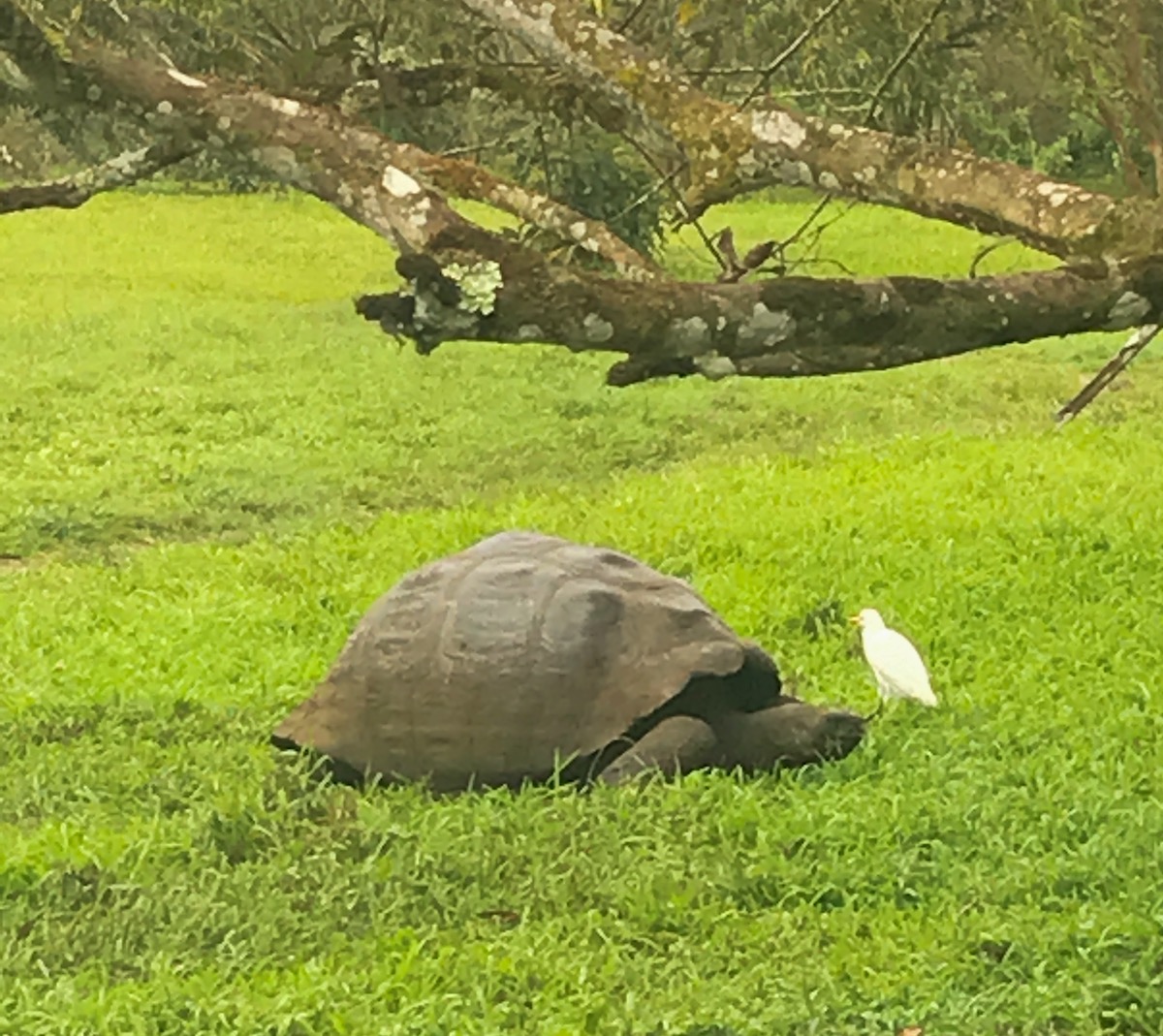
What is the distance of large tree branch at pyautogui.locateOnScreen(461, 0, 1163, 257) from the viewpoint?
328cm

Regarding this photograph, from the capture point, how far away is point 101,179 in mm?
4227

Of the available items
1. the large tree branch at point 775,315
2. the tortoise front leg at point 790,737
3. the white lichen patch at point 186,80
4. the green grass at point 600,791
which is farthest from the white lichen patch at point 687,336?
the tortoise front leg at point 790,737

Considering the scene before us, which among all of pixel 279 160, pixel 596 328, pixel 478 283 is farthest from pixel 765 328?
pixel 279 160

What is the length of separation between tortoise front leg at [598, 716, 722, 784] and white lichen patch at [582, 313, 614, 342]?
208 centimetres

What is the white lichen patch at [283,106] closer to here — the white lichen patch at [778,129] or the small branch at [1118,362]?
the white lichen patch at [778,129]

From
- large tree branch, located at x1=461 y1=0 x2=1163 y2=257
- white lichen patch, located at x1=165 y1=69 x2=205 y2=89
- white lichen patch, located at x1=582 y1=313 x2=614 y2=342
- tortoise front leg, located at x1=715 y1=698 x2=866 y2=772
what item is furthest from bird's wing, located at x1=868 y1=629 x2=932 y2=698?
white lichen patch, located at x1=582 y1=313 x2=614 y2=342

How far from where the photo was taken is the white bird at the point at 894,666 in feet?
16.7

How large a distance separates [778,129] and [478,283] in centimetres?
134

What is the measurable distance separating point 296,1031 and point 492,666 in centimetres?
152

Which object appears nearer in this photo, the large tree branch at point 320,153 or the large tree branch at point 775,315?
the large tree branch at point 775,315

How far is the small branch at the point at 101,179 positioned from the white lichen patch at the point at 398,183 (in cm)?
69

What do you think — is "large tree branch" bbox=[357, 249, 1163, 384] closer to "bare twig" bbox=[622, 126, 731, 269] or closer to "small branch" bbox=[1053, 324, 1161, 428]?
"bare twig" bbox=[622, 126, 731, 269]

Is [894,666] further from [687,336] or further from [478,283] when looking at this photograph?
[478,283]

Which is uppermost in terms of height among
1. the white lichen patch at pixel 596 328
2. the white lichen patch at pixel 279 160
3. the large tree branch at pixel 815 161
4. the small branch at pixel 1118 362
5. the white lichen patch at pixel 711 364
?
the large tree branch at pixel 815 161
